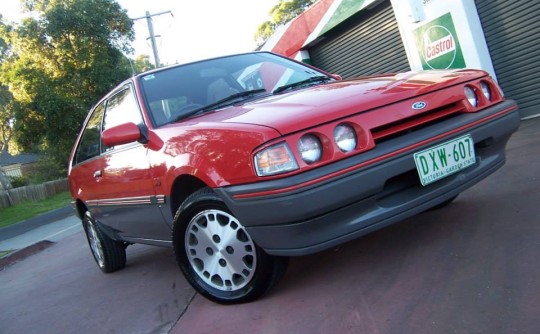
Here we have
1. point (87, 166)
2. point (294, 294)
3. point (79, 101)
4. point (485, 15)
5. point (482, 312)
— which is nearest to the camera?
point (482, 312)

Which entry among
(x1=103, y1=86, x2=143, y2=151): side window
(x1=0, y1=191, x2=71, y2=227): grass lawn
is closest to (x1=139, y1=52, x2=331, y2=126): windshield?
(x1=103, y1=86, x2=143, y2=151): side window

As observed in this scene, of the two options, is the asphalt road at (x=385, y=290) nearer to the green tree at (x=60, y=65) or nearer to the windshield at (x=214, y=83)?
the windshield at (x=214, y=83)

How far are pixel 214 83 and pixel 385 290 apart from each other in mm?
1987

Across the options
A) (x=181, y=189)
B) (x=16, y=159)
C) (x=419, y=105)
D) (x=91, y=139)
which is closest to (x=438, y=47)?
(x=91, y=139)

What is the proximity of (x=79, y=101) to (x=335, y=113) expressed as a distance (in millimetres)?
23973

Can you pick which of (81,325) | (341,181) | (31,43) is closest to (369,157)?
(341,181)

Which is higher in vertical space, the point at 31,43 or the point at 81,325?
the point at 31,43

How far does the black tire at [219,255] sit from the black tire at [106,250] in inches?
81.3

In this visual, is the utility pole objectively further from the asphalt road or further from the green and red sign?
the asphalt road

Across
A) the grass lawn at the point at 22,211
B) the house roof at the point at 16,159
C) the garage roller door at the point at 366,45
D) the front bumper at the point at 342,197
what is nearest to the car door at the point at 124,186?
the front bumper at the point at 342,197

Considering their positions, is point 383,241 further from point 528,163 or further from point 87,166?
point 87,166

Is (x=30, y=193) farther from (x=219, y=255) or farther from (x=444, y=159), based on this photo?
(x=444, y=159)

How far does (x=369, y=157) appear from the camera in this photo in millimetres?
2674

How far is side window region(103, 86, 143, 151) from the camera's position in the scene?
384 cm
